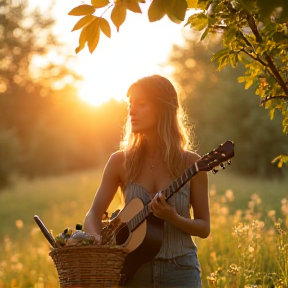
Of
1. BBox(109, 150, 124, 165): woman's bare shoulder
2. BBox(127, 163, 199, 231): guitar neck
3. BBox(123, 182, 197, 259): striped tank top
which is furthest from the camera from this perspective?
BBox(109, 150, 124, 165): woman's bare shoulder

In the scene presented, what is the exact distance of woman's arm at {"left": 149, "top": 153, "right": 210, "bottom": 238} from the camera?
12.8 ft

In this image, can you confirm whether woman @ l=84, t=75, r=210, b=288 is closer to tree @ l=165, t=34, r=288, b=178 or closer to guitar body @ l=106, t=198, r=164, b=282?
guitar body @ l=106, t=198, r=164, b=282

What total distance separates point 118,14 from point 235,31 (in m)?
1.47

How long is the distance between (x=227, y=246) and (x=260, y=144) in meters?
26.9

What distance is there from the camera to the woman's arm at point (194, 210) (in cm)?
389

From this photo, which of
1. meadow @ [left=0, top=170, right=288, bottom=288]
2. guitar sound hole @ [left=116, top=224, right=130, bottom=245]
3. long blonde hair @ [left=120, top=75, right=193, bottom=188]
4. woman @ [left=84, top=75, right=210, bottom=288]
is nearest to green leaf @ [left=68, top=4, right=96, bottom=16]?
woman @ [left=84, top=75, right=210, bottom=288]

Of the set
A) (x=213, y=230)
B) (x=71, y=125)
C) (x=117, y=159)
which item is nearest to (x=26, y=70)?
(x=71, y=125)

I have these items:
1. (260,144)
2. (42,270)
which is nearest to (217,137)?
(260,144)

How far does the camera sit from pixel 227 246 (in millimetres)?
9359

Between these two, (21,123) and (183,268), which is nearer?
(183,268)

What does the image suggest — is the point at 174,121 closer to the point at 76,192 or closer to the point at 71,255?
the point at 71,255

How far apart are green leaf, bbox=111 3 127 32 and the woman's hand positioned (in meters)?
1.44

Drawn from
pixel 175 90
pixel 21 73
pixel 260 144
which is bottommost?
pixel 175 90

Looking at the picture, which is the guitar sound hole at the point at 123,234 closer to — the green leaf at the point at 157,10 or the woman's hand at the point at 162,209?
the woman's hand at the point at 162,209
